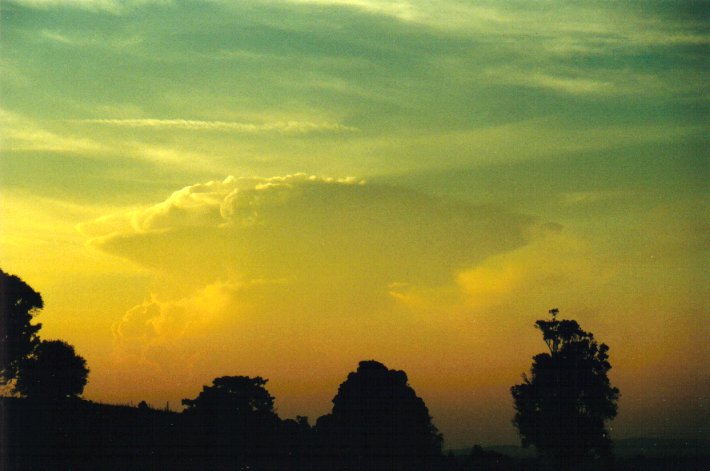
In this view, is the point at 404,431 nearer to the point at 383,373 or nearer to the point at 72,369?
the point at 383,373

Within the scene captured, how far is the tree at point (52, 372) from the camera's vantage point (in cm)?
8112

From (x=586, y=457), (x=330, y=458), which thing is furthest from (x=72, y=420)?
(x=586, y=457)

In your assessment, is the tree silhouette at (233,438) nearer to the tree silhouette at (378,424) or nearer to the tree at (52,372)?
the tree silhouette at (378,424)

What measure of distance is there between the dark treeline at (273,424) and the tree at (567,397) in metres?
0.11

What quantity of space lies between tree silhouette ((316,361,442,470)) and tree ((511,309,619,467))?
1252 cm

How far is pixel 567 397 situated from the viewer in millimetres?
77562

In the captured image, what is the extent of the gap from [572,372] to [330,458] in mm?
31878

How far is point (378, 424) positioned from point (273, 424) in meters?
13.1

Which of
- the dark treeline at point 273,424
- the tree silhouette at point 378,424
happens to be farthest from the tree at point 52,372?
the tree silhouette at point 378,424

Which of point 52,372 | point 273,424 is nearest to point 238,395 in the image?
point 52,372

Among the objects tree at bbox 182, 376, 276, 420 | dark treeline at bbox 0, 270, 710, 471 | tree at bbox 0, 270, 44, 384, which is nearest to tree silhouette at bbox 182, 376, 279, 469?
dark treeline at bbox 0, 270, 710, 471

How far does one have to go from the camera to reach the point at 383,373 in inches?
3051

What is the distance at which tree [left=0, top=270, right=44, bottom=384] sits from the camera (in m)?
79.9

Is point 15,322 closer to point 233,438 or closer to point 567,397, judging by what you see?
point 233,438
